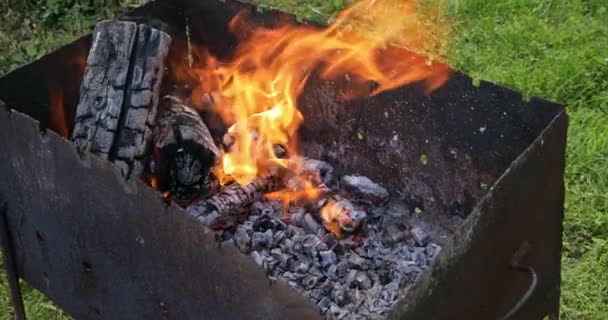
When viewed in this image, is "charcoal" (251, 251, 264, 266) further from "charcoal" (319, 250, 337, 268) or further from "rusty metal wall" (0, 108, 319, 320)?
"rusty metal wall" (0, 108, 319, 320)

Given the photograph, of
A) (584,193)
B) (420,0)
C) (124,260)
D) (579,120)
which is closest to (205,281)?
(124,260)

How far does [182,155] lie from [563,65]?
2482 millimetres

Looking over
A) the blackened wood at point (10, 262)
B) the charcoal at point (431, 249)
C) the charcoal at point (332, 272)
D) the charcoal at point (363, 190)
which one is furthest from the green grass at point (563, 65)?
the charcoal at point (332, 272)

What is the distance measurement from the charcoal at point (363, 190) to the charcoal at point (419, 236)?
174 mm

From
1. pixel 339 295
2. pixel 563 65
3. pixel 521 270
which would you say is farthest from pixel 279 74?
pixel 563 65

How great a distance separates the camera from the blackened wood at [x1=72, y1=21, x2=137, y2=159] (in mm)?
2586

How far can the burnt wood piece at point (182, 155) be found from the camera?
2729 mm

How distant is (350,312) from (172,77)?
1.21m

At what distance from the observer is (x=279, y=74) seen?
10.3 feet

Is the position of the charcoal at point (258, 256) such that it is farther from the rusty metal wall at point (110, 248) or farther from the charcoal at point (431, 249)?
the charcoal at point (431, 249)

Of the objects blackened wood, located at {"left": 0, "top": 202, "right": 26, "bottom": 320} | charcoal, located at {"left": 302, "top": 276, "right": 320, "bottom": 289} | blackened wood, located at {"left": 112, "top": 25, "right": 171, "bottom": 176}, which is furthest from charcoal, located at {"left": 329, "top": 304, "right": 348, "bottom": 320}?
blackened wood, located at {"left": 0, "top": 202, "right": 26, "bottom": 320}

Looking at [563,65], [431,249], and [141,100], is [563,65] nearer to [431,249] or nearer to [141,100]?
[431,249]

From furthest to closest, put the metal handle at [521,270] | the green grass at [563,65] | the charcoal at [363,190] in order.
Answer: the green grass at [563,65] < the charcoal at [363,190] < the metal handle at [521,270]

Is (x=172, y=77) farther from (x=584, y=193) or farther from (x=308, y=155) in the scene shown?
(x=584, y=193)
